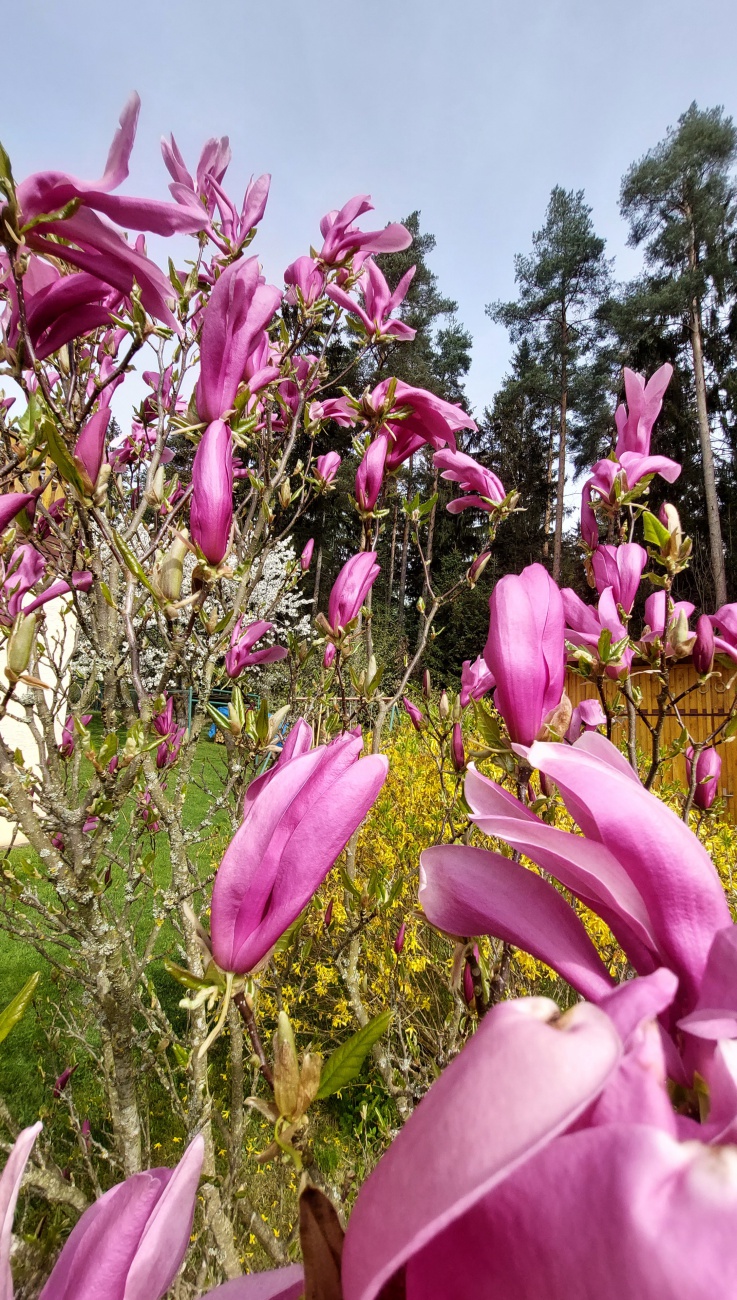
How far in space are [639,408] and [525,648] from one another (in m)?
0.85

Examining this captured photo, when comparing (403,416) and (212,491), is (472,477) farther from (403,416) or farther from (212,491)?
(212,491)

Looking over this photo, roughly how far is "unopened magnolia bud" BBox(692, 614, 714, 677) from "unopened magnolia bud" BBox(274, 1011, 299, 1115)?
1.11 meters

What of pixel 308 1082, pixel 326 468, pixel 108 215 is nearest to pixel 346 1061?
pixel 308 1082

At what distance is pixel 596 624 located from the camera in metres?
1.26

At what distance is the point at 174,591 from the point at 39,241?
38cm

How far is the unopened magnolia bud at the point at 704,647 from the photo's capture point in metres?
1.32

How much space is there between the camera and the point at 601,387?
21.2m

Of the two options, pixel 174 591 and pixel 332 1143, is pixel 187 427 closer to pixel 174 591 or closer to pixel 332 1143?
pixel 174 591

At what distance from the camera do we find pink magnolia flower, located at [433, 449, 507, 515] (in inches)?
48.4

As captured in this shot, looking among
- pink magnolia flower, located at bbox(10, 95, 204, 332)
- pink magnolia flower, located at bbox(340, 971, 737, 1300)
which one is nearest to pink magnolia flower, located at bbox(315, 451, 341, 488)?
pink magnolia flower, located at bbox(10, 95, 204, 332)

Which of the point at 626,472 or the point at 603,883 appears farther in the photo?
the point at 626,472

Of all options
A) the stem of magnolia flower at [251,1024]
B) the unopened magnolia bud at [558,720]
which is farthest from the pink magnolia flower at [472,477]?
the stem of magnolia flower at [251,1024]

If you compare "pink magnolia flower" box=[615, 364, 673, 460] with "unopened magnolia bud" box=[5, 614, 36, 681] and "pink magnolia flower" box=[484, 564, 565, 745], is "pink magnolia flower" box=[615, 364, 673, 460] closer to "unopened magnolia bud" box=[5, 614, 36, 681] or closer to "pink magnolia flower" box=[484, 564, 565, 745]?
"pink magnolia flower" box=[484, 564, 565, 745]

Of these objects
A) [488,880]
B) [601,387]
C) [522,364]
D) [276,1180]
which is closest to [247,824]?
[488,880]
